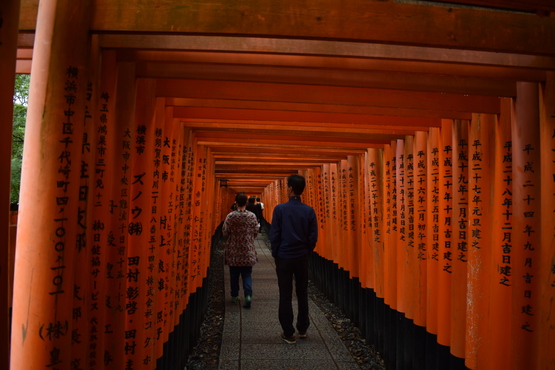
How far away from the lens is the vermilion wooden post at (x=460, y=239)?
364cm

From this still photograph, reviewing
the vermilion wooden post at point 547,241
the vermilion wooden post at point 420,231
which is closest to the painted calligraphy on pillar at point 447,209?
the vermilion wooden post at point 420,231

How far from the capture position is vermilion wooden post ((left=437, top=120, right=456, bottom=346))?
3959mm

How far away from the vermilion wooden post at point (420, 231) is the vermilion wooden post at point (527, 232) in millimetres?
1653

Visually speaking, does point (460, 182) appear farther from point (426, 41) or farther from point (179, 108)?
point (179, 108)

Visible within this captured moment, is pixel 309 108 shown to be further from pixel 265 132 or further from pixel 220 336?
pixel 220 336

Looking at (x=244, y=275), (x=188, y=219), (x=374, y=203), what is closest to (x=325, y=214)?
(x=244, y=275)

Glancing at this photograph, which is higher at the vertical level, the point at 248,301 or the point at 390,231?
the point at 390,231

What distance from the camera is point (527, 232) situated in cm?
280

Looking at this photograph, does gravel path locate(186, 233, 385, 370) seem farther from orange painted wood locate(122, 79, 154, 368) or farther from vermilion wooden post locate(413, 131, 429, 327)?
orange painted wood locate(122, 79, 154, 368)

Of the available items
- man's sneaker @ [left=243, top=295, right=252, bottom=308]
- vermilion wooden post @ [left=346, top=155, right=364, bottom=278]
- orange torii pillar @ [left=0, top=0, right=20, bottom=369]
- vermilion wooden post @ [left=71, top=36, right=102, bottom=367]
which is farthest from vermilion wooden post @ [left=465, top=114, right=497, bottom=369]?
man's sneaker @ [left=243, top=295, right=252, bottom=308]

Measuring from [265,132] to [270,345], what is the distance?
9.71 feet

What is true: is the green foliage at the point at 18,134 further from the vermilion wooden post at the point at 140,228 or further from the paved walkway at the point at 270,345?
the vermilion wooden post at the point at 140,228

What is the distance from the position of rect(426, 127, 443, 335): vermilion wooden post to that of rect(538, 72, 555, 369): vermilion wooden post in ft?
4.99

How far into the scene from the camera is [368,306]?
21.2 feet
